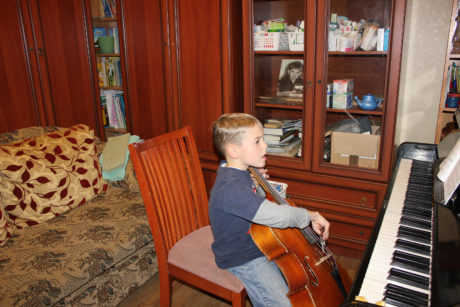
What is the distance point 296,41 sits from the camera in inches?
86.1

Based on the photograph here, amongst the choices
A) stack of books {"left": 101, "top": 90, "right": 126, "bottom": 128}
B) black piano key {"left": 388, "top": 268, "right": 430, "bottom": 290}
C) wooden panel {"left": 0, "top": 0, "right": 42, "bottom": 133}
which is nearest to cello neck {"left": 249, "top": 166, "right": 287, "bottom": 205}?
black piano key {"left": 388, "top": 268, "right": 430, "bottom": 290}

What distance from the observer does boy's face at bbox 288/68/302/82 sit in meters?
2.31

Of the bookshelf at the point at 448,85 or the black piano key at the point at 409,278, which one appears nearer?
the black piano key at the point at 409,278

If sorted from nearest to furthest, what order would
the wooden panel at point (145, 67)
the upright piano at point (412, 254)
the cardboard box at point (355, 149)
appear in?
the upright piano at point (412, 254)
the cardboard box at point (355, 149)
the wooden panel at point (145, 67)

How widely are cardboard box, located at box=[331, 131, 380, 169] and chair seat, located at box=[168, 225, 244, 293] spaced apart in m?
0.95

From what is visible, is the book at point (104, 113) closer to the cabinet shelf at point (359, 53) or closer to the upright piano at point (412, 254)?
the cabinet shelf at point (359, 53)

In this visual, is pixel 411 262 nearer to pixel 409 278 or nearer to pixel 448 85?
pixel 409 278

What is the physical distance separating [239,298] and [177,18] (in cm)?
184

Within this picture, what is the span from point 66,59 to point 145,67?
29.8 inches

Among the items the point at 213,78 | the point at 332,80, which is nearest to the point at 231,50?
the point at 213,78

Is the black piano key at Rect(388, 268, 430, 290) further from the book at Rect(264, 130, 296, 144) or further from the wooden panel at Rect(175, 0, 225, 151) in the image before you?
the wooden panel at Rect(175, 0, 225, 151)

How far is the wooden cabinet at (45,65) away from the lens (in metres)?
2.91

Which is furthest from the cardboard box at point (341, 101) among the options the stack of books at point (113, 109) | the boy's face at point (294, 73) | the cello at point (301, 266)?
the stack of books at point (113, 109)

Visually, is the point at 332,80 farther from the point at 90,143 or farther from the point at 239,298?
the point at 90,143
